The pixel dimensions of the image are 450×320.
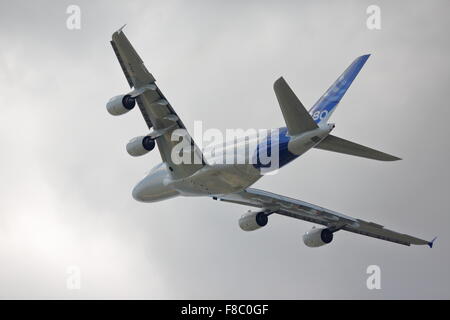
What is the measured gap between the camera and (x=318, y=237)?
4684 centimetres

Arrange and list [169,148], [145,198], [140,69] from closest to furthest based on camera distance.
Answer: [140,69] < [169,148] < [145,198]

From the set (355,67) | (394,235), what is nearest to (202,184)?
(355,67)

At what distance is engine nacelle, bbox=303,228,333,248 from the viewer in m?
46.8

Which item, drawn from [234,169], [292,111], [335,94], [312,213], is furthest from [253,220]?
[292,111]

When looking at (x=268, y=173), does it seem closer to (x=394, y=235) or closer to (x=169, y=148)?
(x=169, y=148)

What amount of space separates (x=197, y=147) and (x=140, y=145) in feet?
8.36

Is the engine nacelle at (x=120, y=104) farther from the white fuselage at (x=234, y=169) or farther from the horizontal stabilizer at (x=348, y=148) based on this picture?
the horizontal stabilizer at (x=348, y=148)

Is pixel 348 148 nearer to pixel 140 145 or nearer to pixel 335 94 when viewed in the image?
pixel 335 94

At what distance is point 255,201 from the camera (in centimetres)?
4522

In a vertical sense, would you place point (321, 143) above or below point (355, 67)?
below

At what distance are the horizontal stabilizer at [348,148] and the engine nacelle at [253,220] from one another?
26.2ft

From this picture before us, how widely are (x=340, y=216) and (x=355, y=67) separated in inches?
364

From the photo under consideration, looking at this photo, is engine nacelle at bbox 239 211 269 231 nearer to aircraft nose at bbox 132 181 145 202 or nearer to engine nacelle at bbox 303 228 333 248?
engine nacelle at bbox 303 228 333 248

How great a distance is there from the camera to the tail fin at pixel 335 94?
132ft
